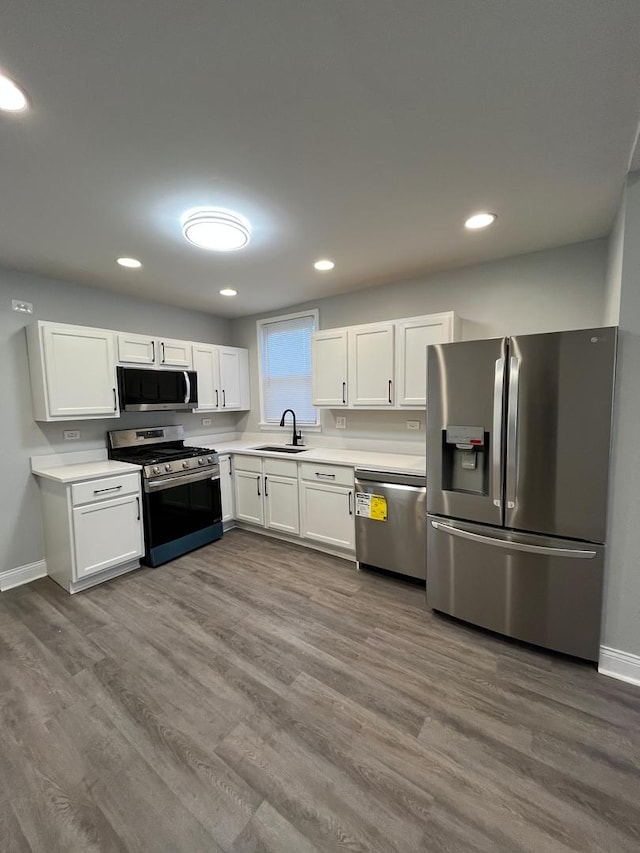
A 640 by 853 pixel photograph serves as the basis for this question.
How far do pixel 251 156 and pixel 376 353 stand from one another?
185 centimetres

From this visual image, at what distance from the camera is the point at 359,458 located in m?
3.20

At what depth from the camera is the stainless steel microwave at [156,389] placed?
3221 millimetres

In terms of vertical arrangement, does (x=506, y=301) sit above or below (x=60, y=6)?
below

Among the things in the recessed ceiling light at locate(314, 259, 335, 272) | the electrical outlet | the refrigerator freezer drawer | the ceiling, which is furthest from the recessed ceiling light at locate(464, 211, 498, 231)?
the electrical outlet

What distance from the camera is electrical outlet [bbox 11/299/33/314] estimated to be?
2842mm

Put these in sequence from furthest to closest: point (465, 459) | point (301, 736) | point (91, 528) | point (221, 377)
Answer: point (221, 377) < point (91, 528) < point (465, 459) < point (301, 736)

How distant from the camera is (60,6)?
3.10 feet

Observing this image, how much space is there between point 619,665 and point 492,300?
8.27ft

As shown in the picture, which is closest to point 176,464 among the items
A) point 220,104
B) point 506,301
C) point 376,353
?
point 376,353

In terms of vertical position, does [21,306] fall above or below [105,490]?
above

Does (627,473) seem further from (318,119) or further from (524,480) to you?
(318,119)

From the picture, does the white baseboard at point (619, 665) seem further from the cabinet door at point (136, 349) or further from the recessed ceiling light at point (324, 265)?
the cabinet door at point (136, 349)

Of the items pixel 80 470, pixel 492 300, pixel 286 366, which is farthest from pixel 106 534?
pixel 492 300

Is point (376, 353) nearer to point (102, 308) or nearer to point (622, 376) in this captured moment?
point (622, 376)
